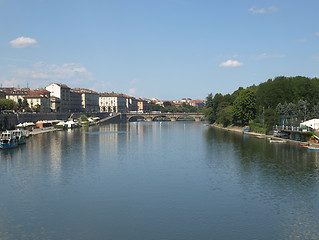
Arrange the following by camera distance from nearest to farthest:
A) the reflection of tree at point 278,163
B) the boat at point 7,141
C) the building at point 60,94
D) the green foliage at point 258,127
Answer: the reflection of tree at point 278,163 → the boat at point 7,141 → the green foliage at point 258,127 → the building at point 60,94

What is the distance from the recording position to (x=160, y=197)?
106ft

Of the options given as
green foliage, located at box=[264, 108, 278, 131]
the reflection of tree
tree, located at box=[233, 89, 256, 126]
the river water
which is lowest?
the river water

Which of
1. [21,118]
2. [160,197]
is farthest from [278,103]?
[21,118]

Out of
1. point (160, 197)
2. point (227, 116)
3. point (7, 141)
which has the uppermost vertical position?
point (227, 116)

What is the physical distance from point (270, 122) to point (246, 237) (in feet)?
220

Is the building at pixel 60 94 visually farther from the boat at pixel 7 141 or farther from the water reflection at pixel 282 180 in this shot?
the water reflection at pixel 282 180

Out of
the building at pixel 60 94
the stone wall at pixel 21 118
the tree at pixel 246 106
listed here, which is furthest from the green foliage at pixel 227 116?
the building at pixel 60 94

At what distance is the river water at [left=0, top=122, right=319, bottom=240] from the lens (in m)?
24.6

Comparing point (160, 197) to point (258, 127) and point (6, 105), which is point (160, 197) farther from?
point (6, 105)

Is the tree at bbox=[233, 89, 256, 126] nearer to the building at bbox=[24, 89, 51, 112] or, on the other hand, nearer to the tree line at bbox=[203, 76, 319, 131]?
the tree line at bbox=[203, 76, 319, 131]

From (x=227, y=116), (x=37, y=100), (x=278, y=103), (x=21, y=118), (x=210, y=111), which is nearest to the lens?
(x=278, y=103)

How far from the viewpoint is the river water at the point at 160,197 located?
80.7 ft

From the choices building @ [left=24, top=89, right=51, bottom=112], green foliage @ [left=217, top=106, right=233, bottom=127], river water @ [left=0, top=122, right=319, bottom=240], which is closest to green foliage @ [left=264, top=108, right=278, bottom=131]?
green foliage @ [left=217, top=106, right=233, bottom=127]

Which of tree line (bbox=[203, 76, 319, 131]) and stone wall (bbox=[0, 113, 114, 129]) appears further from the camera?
stone wall (bbox=[0, 113, 114, 129])
